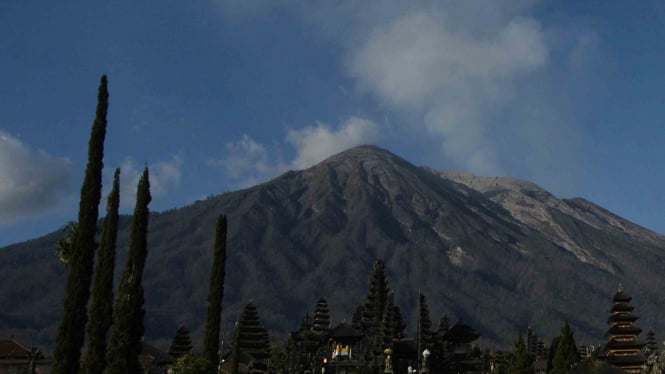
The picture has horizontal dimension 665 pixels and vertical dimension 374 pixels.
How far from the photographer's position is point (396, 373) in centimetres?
8594

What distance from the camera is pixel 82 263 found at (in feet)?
143

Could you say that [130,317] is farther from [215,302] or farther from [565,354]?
[565,354]

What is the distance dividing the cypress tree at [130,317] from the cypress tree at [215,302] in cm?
1039

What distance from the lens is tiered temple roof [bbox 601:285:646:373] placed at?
247ft

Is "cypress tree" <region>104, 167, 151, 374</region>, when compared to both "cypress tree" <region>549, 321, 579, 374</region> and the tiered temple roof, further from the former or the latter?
the tiered temple roof

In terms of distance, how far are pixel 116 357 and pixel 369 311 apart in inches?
2487

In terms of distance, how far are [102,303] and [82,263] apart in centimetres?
281

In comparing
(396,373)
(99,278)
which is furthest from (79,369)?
(396,373)

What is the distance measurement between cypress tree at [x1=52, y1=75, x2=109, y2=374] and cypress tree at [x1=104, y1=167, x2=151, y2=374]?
8.28ft

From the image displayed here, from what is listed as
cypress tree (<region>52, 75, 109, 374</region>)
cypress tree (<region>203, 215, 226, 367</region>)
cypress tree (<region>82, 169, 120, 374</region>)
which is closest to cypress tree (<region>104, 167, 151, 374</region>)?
cypress tree (<region>82, 169, 120, 374</region>)

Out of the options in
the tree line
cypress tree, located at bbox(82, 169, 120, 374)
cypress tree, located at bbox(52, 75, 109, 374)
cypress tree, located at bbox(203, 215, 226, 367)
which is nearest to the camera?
cypress tree, located at bbox(52, 75, 109, 374)

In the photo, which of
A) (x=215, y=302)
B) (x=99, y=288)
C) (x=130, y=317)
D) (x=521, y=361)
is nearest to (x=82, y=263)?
(x=99, y=288)

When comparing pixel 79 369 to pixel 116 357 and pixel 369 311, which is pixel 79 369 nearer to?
pixel 116 357

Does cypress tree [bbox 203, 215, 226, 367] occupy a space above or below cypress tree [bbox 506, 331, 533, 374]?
above
